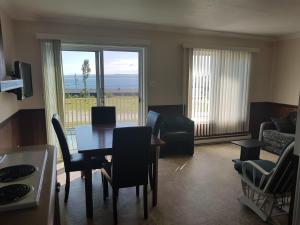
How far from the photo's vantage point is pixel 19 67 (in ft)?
9.37

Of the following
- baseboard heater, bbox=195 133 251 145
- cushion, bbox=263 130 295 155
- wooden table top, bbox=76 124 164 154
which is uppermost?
wooden table top, bbox=76 124 164 154

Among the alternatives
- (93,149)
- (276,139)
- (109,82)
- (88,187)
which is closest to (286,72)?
(276,139)

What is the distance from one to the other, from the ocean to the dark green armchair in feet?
3.18

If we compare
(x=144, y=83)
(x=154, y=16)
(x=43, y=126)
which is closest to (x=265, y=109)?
(x=144, y=83)

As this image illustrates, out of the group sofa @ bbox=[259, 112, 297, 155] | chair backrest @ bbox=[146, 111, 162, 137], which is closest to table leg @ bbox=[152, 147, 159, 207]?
chair backrest @ bbox=[146, 111, 162, 137]

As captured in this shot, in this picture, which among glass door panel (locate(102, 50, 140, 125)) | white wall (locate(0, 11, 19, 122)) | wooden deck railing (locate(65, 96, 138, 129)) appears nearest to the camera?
white wall (locate(0, 11, 19, 122))

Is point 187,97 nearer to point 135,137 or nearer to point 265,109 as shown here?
point 265,109

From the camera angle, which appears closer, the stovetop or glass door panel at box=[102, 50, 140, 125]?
the stovetop

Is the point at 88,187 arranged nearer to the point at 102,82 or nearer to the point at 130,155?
the point at 130,155

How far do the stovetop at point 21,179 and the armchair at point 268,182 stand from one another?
6.84 feet

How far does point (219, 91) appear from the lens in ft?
16.3

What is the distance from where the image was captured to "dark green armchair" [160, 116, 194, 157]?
424cm

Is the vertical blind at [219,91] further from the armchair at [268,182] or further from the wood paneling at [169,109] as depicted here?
the armchair at [268,182]

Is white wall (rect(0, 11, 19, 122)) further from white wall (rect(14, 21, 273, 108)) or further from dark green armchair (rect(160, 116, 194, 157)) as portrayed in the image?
Result: dark green armchair (rect(160, 116, 194, 157))
